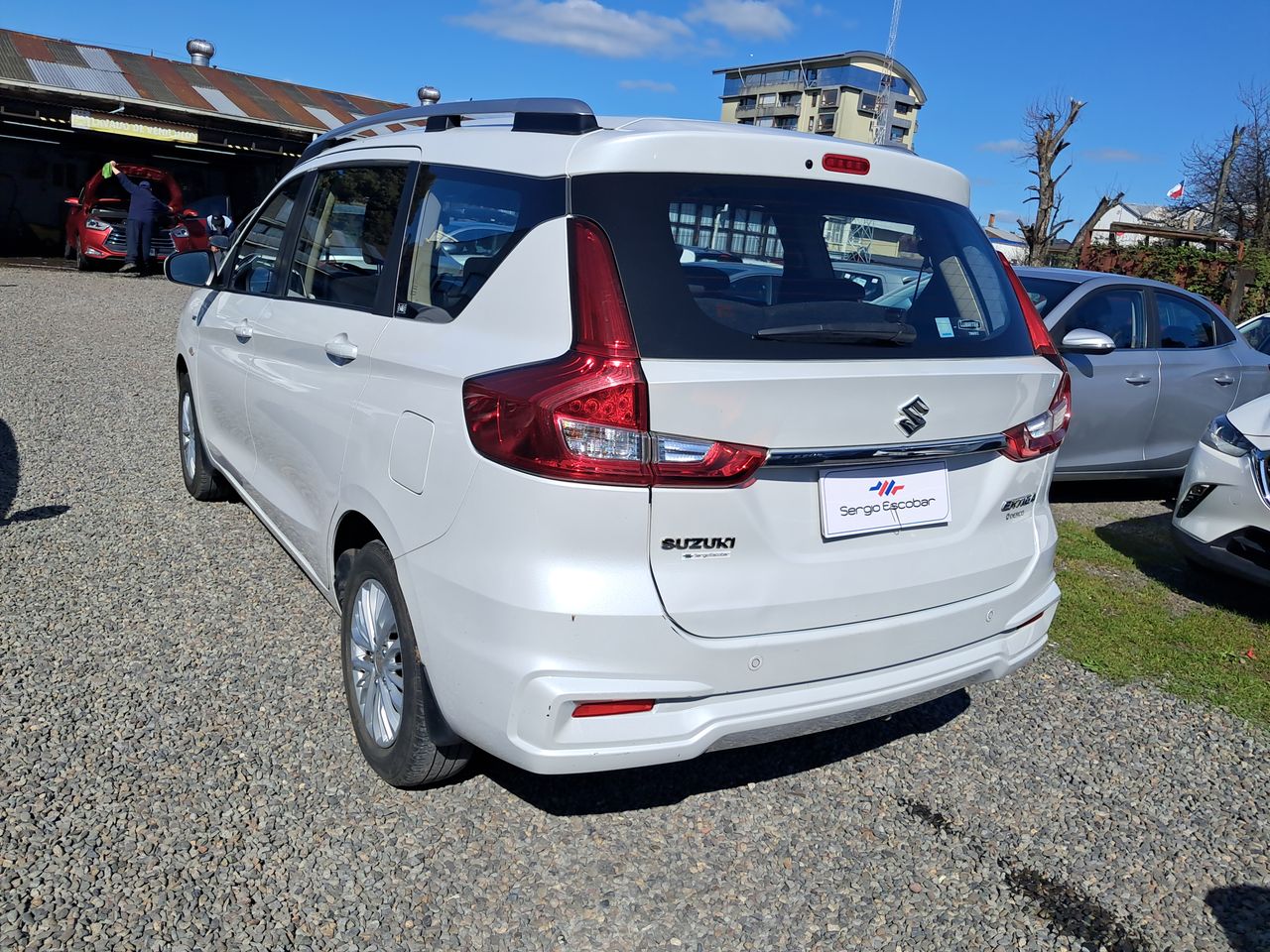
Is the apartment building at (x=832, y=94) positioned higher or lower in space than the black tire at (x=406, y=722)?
higher

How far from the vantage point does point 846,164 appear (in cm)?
276

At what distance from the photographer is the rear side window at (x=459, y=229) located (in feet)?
8.45

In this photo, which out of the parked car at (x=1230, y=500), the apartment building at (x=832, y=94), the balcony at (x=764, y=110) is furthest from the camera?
the balcony at (x=764, y=110)

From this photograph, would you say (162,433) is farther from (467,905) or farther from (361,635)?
(467,905)

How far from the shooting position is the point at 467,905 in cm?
259

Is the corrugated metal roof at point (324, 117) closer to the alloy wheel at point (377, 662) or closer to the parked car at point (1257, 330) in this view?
the parked car at point (1257, 330)

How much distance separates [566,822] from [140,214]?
19954 millimetres

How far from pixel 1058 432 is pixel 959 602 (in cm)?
65

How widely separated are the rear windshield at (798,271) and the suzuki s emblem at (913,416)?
0.45 ft

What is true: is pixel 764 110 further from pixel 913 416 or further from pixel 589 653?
pixel 589 653

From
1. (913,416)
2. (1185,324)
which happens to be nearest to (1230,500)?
(1185,324)

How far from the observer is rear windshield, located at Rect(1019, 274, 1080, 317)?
6.75 metres

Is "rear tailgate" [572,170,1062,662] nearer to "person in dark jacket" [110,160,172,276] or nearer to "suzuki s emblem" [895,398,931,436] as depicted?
"suzuki s emblem" [895,398,931,436]

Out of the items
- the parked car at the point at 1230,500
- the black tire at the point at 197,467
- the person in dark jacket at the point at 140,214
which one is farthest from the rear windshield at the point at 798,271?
the person in dark jacket at the point at 140,214
